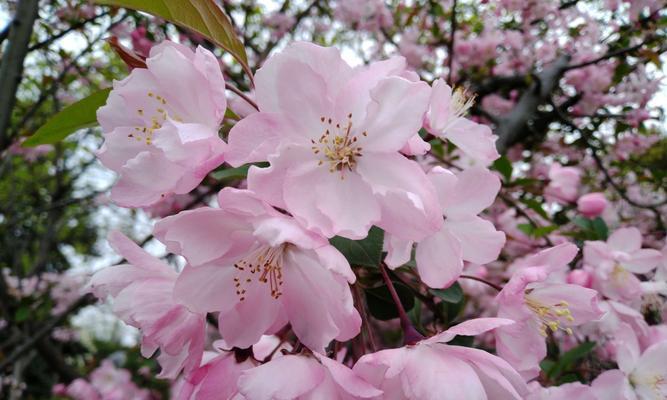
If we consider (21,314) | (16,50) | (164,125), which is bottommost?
(21,314)

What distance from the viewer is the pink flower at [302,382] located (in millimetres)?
519

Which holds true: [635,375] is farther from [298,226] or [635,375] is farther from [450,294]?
[298,226]

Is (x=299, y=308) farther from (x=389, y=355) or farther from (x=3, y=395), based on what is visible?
(x=3, y=395)

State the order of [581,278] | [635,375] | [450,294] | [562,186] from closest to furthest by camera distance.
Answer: [450,294] < [635,375] < [581,278] < [562,186]

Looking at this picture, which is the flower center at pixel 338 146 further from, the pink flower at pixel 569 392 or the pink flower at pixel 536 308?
the pink flower at pixel 569 392

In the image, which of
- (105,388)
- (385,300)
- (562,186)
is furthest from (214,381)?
(105,388)

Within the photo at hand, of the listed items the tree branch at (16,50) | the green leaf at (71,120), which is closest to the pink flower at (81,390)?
the tree branch at (16,50)

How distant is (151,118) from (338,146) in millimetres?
256

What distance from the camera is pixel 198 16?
657 millimetres

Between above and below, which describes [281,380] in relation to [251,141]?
below

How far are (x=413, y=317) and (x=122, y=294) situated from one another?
0.56 m

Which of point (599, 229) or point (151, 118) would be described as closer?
point (151, 118)

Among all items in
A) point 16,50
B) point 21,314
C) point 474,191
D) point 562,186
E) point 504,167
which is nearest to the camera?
point 474,191

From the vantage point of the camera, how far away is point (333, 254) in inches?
20.0
